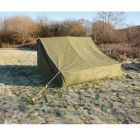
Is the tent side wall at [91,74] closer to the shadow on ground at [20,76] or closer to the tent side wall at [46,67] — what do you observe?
the tent side wall at [46,67]

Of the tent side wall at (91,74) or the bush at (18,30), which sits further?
the bush at (18,30)

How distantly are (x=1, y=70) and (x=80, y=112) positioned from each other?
213 inches

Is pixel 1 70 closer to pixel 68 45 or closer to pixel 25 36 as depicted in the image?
pixel 68 45

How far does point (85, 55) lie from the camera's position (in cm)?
984

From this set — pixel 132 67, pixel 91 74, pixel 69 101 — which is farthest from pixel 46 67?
pixel 132 67

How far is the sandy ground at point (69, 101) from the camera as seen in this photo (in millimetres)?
6598

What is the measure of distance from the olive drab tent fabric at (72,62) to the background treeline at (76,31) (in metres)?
5.65

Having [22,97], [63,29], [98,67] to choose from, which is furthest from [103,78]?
[63,29]

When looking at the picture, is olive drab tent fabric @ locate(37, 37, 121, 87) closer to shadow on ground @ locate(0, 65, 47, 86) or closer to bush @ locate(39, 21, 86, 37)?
shadow on ground @ locate(0, 65, 47, 86)

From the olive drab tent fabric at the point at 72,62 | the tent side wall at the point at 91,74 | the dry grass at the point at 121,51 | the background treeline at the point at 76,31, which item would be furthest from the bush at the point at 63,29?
the tent side wall at the point at 91,74

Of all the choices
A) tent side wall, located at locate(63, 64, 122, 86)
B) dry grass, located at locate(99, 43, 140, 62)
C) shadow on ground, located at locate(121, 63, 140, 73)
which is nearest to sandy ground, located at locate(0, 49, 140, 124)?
tent side wall, located at locate(63, 64, 122, 86)

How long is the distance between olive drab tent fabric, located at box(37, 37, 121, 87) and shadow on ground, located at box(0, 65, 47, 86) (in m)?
0.30

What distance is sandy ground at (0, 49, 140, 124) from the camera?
6.60 m

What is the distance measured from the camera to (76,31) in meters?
18.6
